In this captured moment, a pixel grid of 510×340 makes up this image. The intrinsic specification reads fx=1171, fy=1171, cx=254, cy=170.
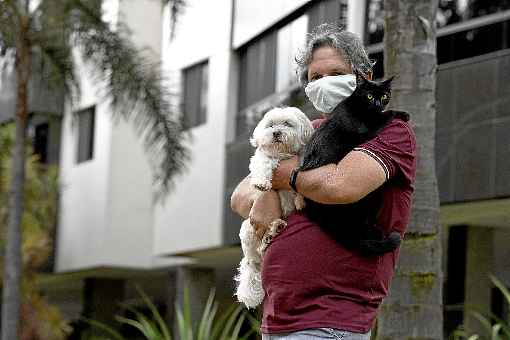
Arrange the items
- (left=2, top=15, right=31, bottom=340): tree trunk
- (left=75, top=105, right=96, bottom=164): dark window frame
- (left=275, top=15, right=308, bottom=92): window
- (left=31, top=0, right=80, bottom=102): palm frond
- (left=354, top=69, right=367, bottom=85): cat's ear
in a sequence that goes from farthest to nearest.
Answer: (left=75, top=105, right=96, bottom=164): dark window frame
(left=275, top=15, right=308, bottom=92): window
(left=31, top=0, right=80, bottom=102): palm frond
(left=2, top=15, right=31, bottom=340): tree trunk
(left=354, top=69, right=367, bottom=85): cat's ear

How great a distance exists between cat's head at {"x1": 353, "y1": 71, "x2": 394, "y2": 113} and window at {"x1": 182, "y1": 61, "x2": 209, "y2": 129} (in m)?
18.0

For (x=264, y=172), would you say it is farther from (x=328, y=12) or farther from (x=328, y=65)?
(x=328, y=12)

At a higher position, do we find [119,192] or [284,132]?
[119,192]

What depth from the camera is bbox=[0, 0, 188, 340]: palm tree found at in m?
16.1

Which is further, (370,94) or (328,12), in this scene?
(328,12)

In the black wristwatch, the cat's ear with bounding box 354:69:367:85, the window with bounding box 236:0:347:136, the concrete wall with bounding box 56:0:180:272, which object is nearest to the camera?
the black wristwatch

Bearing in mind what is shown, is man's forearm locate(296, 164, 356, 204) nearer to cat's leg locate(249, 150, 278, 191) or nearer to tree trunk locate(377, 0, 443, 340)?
cat's leg locate(249, 150, 278, 191)

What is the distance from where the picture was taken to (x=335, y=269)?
3.49 meters

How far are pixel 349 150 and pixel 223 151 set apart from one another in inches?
664

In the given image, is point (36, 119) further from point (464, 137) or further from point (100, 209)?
point (464, 137)

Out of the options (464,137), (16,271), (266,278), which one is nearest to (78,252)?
(16,271)

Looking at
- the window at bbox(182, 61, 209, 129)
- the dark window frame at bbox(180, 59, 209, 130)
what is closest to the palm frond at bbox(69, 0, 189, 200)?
the dark window frame at bbox(180, 59, 209, 130)

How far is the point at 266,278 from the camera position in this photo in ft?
12.0

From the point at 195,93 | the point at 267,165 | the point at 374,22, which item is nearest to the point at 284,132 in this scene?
the point at 267,165
